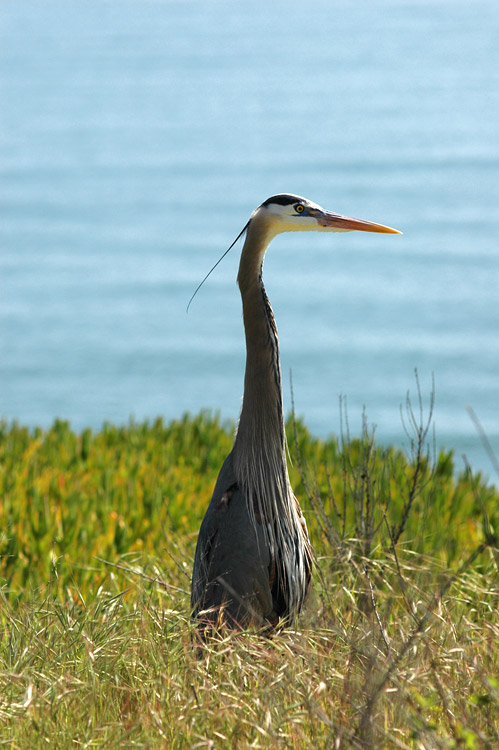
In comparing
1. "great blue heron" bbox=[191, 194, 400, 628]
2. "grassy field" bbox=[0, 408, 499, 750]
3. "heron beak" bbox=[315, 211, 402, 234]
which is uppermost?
"heron beak" bbox=[315, 211, 402, 234]

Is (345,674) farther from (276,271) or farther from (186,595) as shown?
(276,271)

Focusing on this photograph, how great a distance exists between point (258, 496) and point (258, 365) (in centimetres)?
49

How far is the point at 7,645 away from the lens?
347 centimetres

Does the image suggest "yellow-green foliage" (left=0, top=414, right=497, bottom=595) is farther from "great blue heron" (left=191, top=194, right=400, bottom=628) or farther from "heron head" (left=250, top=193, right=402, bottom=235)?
"heron head" (left=250, top=193, right=402, bottom=235)

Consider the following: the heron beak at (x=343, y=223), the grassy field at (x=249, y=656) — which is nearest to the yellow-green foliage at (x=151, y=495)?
the grassy field at (x=249, y=656)

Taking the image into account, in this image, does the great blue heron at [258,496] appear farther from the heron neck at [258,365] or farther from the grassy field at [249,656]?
the grassy field at [249,656]

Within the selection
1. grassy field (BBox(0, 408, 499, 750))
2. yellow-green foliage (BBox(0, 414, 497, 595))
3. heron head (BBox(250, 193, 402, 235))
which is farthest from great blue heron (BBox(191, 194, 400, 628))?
yellow-green foliage (BBox(0, 414, 497, 595))

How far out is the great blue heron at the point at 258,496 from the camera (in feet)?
11.7

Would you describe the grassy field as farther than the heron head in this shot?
No

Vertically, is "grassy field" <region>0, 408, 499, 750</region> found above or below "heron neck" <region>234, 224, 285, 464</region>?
below

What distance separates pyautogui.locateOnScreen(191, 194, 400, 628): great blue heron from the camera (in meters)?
3.58

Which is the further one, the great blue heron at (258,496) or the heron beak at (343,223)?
the heron beak at (343,223)

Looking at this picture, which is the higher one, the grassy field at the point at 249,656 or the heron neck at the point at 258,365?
the heron neck at the point at 258,365

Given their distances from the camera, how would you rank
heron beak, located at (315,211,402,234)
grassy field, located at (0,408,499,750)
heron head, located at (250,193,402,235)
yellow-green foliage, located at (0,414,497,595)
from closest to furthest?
grassy field, located at (0,408,499,750) → heron head, located at (250,193,402,235) → heron beak, located at (315,211,402,234) → yellow-green foliage, located at (0,414,497,595)
